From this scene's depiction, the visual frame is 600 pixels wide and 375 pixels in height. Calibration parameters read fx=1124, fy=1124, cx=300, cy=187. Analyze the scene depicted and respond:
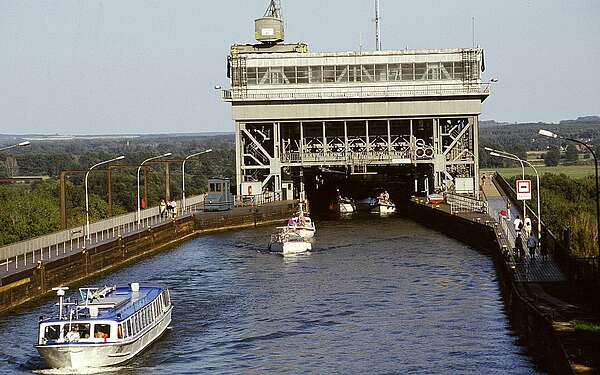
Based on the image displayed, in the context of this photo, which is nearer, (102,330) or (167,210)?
(102,330)

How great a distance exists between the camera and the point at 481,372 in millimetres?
37875

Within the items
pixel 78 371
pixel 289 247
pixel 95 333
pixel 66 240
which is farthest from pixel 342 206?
pixel 78 371

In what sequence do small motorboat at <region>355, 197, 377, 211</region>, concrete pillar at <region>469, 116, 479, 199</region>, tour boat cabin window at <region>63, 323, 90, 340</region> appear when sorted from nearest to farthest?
tour boat cabin window at <region>63, 323, 90, 340</region> < concrete pillar at <region>469, 116, 479, 199</region> < small motorboat at <region>355, 197, 377, 211</region>

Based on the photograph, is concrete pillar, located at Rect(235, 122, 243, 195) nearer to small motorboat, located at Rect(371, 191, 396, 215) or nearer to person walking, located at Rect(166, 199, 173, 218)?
person walking, located at Rect(166, 199, 173, 218)

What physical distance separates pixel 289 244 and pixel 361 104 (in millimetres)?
34009

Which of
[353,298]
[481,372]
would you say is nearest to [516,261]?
[353,298]

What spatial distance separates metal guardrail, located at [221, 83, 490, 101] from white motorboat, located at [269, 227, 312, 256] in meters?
31.4

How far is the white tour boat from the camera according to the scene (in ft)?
127

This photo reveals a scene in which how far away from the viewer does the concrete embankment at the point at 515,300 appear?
37.2m

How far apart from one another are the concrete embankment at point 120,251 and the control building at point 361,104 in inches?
266

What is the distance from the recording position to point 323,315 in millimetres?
50250

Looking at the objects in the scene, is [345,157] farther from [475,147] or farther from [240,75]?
[240,75]

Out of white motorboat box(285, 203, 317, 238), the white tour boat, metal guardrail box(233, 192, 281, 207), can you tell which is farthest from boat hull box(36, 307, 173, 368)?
metal guardrail box(233, 192, 281, 207)

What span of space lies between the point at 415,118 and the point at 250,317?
60615mm
